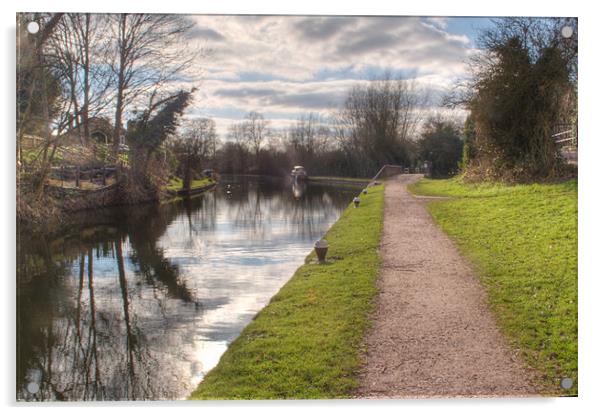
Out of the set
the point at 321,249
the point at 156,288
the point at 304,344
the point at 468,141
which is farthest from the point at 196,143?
the point at 468,141

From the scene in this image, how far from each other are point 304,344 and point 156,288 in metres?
2.91

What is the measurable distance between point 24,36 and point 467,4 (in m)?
4.03

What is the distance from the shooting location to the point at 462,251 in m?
7.55

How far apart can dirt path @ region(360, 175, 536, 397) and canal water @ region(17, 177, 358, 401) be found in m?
1.46

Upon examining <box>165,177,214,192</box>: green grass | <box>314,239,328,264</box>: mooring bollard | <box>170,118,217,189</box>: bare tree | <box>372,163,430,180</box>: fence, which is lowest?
<box>314,239,328,264</box>: mooring bollard

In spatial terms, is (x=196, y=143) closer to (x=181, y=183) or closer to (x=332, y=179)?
(x=332, y=179)

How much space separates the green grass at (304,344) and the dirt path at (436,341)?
0.60 ft

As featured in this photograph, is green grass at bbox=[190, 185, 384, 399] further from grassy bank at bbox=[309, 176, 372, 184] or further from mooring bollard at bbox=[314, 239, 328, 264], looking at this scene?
grassy bank at bbox=[309, 176, 372, 184]

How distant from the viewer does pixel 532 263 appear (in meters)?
5.92

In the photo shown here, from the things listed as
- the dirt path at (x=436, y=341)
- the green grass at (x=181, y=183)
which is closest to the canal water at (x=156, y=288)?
the green grass at (x=181, y=183)

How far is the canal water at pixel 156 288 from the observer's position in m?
4.68

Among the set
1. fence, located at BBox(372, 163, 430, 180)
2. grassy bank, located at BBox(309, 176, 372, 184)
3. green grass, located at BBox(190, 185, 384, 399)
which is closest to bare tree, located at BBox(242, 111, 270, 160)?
grassy bank, located at BBox(309, 176, 372, 184)

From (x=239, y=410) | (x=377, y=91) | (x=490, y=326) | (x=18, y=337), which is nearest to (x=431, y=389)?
(x=490, y=326)

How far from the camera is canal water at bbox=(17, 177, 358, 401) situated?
4.68 meters
